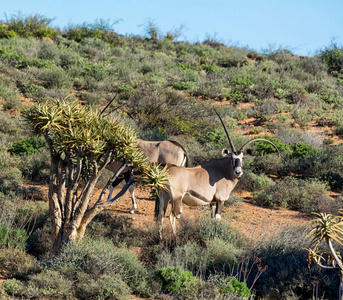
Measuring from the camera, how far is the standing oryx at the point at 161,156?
35.7 ft

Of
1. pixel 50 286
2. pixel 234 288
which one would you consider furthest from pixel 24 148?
pixel 234 288

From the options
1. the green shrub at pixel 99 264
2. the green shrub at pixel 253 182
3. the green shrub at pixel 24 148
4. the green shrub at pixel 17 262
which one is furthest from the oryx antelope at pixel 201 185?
the green shrub at pixel 24 148

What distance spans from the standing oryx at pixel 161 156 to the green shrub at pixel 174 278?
4.03m

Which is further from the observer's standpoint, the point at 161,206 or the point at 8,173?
the point at 8,173

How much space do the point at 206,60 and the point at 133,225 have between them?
82.6ft

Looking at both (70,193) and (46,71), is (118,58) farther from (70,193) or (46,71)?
(70,193)

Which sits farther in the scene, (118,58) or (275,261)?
(118,58)

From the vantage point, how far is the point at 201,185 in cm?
920

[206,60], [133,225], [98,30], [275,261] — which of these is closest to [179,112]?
[133,225]

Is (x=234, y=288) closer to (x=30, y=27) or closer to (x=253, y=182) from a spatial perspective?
(x=253, y=182)

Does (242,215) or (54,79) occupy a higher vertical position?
(54,79)

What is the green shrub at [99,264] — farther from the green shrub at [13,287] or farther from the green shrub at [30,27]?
the green shrub at [30,27]

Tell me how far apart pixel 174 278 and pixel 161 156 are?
15.0 feet

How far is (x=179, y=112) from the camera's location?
704 inches
